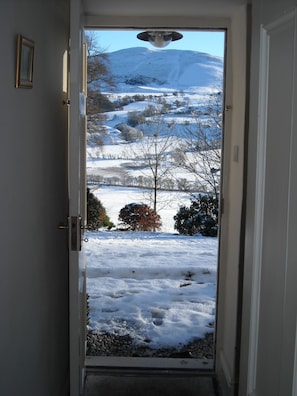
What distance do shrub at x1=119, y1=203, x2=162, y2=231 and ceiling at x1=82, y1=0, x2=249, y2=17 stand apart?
14.4 ft

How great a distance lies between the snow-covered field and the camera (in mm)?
3789

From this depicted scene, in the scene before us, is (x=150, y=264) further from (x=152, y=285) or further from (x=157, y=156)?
(x=157, y=156)

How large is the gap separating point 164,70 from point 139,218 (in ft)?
7.08

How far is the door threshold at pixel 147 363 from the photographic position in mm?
2879

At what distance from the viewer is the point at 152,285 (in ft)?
16.1

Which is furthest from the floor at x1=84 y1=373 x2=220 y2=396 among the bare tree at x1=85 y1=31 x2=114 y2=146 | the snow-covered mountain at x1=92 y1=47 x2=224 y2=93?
the snow-covered mountain at x1=92 y1=47 x2=224 y2=93

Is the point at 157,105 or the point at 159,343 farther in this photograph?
the point at 157,105

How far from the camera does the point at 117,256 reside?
5.88 metres
